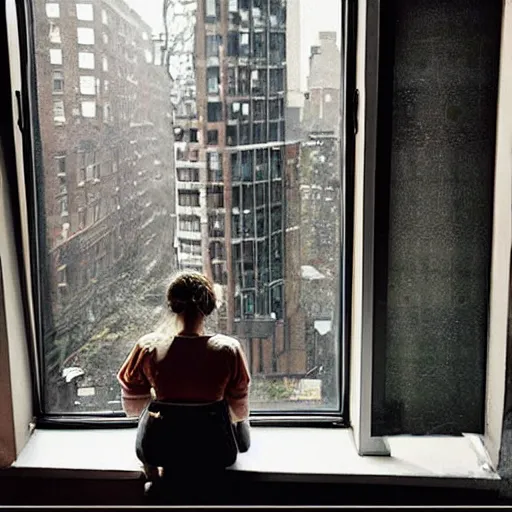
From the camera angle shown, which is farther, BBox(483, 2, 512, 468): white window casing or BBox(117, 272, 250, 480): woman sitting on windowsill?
BBox(117, 272, 250, 480): woman sitting on windowsill

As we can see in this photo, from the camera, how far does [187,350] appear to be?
1272mm

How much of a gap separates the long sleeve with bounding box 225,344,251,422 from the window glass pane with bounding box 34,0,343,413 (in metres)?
0.14

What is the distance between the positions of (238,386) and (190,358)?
0.32 ft

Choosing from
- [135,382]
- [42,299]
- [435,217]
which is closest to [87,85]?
[42,299]

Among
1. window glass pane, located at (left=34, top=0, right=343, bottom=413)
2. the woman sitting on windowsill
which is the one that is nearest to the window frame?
window glass pane, located at (left=34, top=0, right=343, bottom=413)

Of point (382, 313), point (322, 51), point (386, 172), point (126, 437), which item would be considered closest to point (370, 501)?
point (382, 313)

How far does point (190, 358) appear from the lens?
1271 mm

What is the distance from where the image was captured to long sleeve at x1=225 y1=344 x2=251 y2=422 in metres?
1.29

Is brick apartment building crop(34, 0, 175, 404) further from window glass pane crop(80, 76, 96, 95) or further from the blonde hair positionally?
the blonde hair

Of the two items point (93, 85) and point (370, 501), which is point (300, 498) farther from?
point (93, 85)

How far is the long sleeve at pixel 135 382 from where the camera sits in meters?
1.29

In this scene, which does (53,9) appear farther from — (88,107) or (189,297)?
(189,297)

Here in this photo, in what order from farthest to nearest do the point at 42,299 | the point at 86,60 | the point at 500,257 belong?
the point at 42,299 → the point at 86,60 → the point at 500,257

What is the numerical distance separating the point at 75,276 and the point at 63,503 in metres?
0.41
